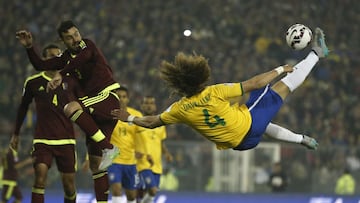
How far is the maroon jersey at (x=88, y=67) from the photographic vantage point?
10.3 metres

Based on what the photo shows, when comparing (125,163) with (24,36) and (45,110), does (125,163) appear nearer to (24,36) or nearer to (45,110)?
(45,110)

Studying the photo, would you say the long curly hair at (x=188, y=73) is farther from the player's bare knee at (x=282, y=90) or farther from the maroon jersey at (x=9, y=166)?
the maroon jersey at (x=9, y=166)

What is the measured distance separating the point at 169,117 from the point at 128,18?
1482 cm

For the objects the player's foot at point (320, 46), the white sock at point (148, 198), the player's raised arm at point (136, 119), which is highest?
the player's foot at point (320, 46)

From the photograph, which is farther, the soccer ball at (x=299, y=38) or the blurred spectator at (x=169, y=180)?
the blurred spectator at (x=169, y=180)

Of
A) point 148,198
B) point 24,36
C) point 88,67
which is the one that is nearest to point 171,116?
point 88,67

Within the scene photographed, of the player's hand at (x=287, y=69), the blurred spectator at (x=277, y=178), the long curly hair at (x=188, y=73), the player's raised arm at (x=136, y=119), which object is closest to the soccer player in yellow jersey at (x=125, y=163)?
the player's raised arm at (x=136, y=119)

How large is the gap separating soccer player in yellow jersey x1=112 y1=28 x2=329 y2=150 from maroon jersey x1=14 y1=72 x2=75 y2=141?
165 centimetres

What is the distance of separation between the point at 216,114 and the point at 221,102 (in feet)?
0.47

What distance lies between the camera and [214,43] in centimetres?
2409

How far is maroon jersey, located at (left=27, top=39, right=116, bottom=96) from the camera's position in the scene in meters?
10.3

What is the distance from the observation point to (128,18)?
80.0ft

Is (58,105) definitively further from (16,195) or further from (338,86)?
(338,86)

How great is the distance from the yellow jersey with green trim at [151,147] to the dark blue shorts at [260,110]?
4634mm
